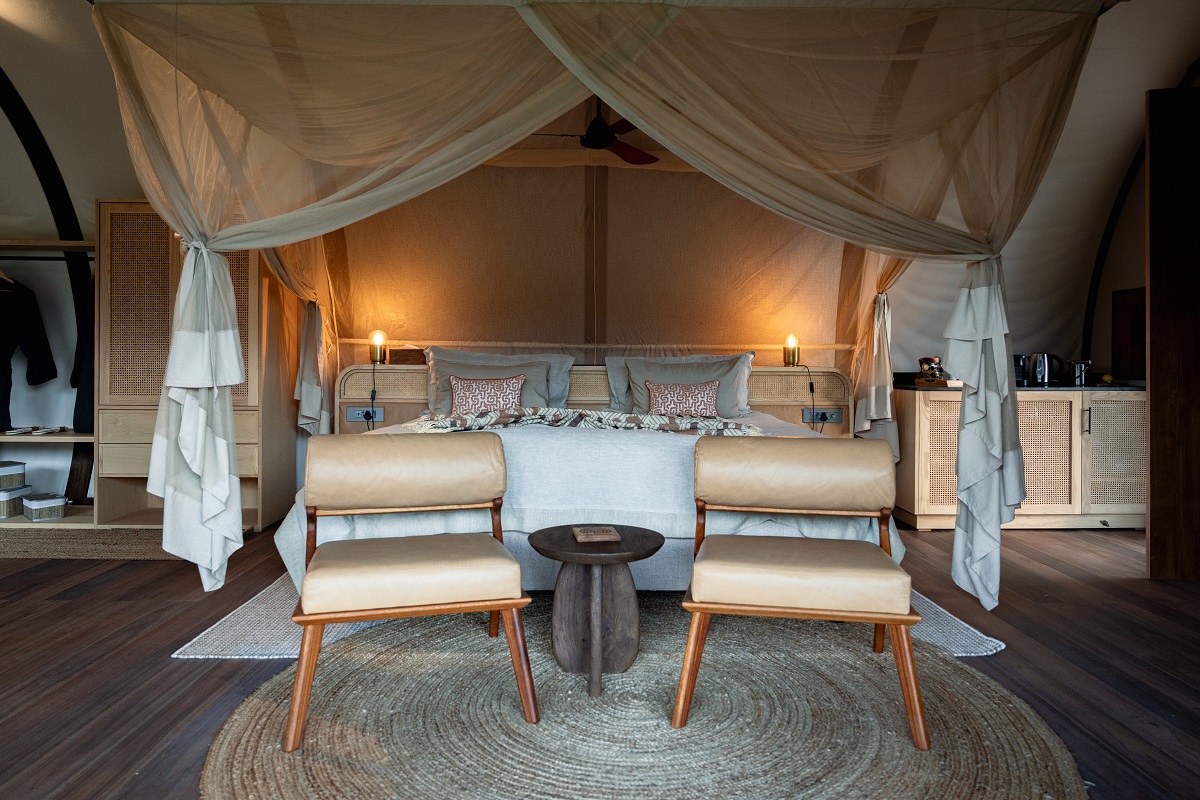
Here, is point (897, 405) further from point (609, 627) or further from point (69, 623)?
point (69, 623)

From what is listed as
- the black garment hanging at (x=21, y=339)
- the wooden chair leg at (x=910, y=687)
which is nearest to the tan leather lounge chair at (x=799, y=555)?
the wooden chair leg at (x=910, y=687)

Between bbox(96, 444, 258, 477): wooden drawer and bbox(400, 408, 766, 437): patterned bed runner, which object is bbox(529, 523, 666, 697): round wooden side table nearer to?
bbox(400, 408, 766, 437): patterned bed runner

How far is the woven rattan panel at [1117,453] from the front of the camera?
4.21 m

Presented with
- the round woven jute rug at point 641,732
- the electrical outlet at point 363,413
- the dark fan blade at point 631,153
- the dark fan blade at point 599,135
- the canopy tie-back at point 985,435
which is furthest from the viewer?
the electrical outlet at point 363,413

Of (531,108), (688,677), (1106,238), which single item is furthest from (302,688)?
(1106,238)

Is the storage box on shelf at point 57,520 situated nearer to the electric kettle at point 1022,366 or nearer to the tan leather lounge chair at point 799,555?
the tan leather lounge chair at point 799,555

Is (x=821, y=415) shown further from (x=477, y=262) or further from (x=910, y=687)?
(x=910, y=687)

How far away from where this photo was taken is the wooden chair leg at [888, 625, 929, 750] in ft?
6.02

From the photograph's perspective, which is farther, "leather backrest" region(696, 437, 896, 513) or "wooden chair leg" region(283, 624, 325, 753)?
"leather backrest" region(696, 437, 896, 513)

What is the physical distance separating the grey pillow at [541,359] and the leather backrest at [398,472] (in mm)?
2135

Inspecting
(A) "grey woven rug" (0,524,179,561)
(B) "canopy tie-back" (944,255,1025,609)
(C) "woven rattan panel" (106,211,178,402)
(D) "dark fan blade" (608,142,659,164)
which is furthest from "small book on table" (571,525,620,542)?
(C) "woven rattan panel" (106,211,178,402)

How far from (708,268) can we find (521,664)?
3.61 metres

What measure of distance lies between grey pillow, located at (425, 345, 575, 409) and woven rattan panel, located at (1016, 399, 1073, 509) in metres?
2.60

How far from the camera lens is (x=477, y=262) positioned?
198 inches
